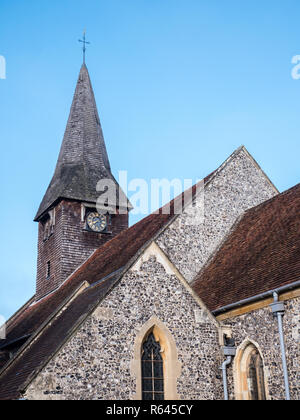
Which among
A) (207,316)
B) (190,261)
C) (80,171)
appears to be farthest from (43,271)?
(207,316)

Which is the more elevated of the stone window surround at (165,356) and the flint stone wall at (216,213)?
the flint stone wall at (216,213)

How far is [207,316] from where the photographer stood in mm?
13828

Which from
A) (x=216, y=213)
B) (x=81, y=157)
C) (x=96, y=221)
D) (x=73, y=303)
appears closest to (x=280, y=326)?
(x=73, y=303)

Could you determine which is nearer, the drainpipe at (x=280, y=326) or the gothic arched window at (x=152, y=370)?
the drainpipe at (x=280, y=326)

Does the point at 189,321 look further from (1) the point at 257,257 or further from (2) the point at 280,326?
(1) the point at 257,257

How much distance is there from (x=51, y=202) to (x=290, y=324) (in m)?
14.6

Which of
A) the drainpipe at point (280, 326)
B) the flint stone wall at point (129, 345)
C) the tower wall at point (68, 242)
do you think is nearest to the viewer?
the flint stone wall at point (129, 345)

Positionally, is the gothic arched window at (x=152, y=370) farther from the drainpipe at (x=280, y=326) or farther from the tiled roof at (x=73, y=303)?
the drainpipe at (x=280, y=326)

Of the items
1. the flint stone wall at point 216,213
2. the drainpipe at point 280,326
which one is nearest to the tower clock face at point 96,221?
the flint stone wall at point 216,213

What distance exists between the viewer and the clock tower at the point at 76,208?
23547 mm

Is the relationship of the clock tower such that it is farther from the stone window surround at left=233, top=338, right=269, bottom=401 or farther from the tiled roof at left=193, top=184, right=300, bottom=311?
the stone window surround at left=233, top=338, right=269, bottom=401

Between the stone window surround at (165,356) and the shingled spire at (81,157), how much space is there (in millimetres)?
11465

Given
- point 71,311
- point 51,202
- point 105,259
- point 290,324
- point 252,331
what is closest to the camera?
point 290,324

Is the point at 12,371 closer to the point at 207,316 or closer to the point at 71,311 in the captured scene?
the point at 71,311
